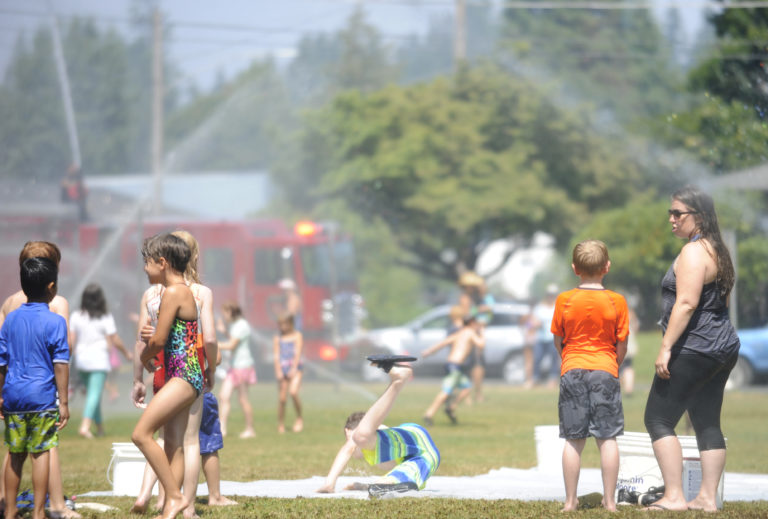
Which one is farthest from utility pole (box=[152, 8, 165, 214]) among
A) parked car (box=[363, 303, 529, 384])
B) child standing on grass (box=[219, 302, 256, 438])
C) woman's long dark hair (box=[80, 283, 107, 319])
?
child standing on grass (box=[219, 302, 256, 438])

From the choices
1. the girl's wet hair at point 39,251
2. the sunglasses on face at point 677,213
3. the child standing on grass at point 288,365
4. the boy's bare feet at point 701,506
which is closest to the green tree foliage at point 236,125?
the child standing on grass at point 288,365

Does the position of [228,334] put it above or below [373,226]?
below

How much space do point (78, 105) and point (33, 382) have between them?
14250 millimetres

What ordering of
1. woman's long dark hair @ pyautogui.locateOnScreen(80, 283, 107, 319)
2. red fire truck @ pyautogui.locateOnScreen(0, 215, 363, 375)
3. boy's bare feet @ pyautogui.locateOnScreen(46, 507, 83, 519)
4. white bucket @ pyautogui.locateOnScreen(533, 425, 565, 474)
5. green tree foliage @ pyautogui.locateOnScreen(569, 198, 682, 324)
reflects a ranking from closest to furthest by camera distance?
boy's bare feet @ pyautogui.locateOnScreen(46, 507, 83, 519) < white bucket @ pyautogui.locateOnScreen(533, 425, 565, 474) < woman's long dark hair @ pyautogui.locateOnScreen(80, 283, 107, 319) < red fire truck @ pyautogui.locateOnScreen(0, 215, 363, 375) < green tree foliage @ pyautogui.locateOnScreen(569, 198, 682, 324)

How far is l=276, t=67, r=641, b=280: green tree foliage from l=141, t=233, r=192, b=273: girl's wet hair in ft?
86.8

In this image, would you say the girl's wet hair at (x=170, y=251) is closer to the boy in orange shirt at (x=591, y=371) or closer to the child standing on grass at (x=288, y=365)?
the boy in orange shirt at (x=591, y=371)

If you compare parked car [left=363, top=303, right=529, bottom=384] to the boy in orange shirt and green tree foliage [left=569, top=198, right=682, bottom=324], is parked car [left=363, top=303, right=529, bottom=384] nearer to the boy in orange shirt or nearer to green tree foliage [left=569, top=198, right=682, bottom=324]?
green tree foliage [left=569, top=198, right=682, bottom=324]

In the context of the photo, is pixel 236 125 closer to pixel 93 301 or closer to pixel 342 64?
pixel 342 64

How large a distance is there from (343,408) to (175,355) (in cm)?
1051

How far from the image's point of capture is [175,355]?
5621 mm

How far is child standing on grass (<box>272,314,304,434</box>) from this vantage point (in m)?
12.6

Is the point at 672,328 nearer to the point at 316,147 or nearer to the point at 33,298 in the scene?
the point at 33,298

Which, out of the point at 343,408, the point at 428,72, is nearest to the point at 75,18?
the point at 343,408

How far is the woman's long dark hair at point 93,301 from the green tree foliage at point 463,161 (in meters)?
20.3
